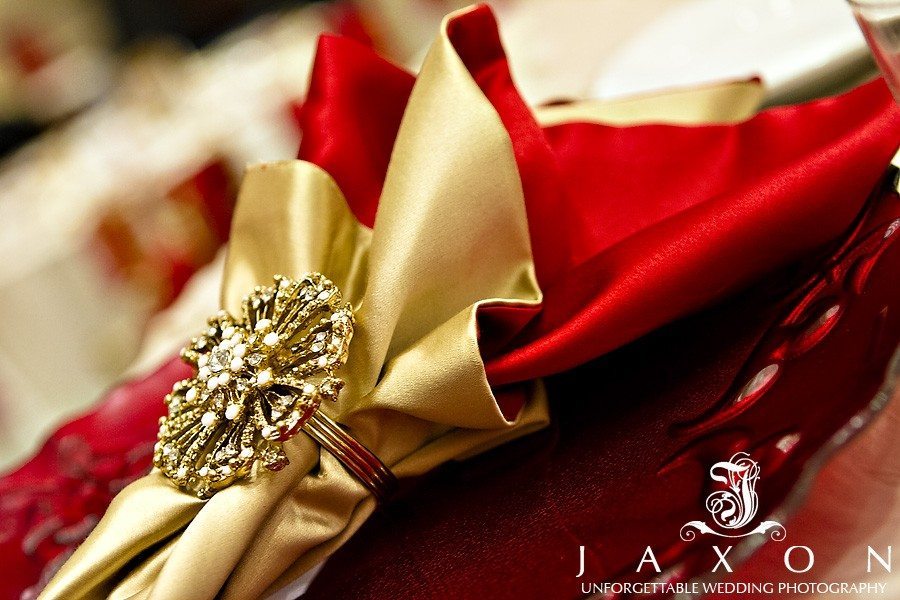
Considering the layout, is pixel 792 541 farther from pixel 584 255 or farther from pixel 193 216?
pixel 193 216

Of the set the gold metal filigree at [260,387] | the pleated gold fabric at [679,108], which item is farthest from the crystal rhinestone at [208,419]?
the pleated gold fabric at [679,108]

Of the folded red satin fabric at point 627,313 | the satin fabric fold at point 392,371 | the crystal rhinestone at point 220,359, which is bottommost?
the folded red satin fabric at point 627,313

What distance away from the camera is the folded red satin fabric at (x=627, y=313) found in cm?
39

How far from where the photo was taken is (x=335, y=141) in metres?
0.50

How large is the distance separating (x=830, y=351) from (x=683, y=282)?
0.07 m

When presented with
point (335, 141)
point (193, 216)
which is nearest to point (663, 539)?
point (335, 141)

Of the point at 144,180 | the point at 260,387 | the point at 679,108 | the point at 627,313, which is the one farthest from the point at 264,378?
the point at 144,180

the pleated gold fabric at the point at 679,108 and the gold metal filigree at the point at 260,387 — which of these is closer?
the gold metal filigree at the point at 260,387

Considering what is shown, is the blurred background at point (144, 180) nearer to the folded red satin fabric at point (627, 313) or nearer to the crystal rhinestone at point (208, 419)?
the folded red satin fabric at point (627, 313)

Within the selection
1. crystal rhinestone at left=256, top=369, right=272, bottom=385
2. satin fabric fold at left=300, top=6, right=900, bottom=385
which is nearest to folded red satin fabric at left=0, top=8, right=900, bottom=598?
satin fabric fold at left=300, top=6, right=900, bottom=385

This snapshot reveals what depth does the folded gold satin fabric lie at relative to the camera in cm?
38

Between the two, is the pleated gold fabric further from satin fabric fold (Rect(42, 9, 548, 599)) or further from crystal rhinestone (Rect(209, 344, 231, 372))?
crystal rhinestone (Rect(209, 344, 231, 372))

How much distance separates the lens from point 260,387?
38 cm

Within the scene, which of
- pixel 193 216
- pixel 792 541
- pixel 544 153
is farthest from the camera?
pixel 193 216
